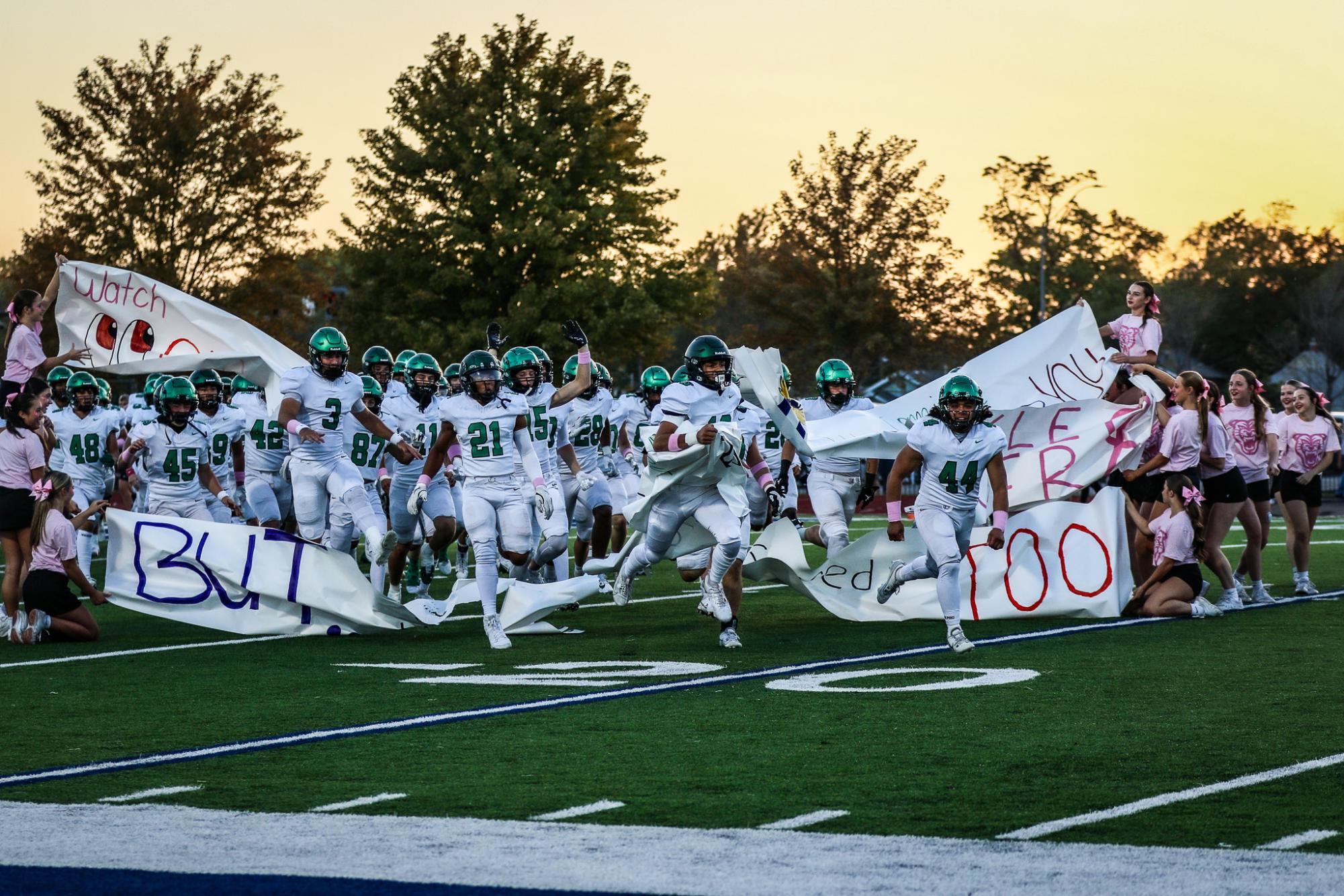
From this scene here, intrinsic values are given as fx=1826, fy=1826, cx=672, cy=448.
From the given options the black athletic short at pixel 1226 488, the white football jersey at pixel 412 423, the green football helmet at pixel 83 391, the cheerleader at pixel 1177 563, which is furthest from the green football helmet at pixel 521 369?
the green football helmet at pixel 83 391

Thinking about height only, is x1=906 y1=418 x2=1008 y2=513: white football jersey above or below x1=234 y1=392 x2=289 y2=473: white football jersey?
below

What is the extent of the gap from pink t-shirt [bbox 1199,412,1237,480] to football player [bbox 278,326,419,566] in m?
5.70

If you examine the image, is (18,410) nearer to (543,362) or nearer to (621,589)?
(543,362)

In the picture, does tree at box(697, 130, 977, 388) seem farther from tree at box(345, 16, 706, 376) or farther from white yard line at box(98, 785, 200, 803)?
white yard line at box(98, 785, 200, 803)

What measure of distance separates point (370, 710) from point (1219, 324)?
66.7 metres

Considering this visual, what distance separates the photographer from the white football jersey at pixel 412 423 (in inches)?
587

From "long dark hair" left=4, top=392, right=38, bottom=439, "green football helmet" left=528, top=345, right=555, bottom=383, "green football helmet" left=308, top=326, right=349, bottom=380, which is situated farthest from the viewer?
"green football helmet" left=528, top=345, right=555, bottom=383

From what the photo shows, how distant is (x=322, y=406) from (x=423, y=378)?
2.58 meters

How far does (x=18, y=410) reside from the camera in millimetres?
11625

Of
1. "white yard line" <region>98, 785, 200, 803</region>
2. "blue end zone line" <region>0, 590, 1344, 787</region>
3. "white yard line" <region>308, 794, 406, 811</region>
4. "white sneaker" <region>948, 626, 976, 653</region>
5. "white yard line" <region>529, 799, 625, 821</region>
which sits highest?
"white sneaker" <region>948, 626, 976, 653</region>

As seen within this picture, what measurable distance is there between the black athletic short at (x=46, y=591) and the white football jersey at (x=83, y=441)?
483 cm

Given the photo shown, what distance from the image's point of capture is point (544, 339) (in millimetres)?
37250

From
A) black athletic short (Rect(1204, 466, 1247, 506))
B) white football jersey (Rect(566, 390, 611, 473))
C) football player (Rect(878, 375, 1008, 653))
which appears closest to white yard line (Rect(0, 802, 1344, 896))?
football player (Rect(878, 375, 1008, 653))

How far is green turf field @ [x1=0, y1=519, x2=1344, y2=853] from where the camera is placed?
6.04 m
